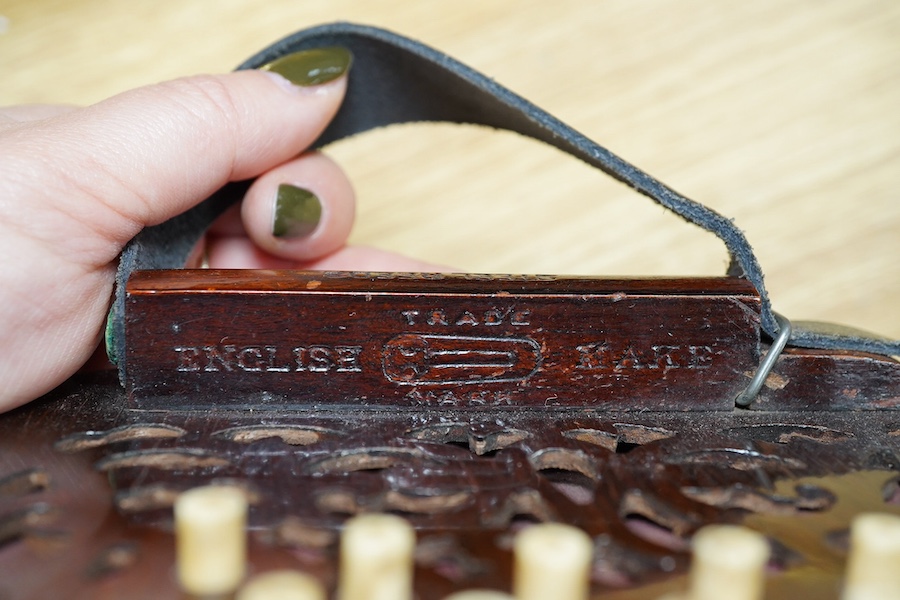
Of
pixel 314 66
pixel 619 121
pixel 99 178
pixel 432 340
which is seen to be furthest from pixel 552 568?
pixel 619 121

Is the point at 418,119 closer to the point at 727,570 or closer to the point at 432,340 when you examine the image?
the point at 432,340

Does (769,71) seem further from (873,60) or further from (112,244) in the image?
(112,244)

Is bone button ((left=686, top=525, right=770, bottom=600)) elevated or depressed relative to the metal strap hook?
depressed

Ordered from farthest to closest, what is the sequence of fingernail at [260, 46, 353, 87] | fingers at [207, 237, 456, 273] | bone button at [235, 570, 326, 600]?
fingers at [207, 237, 456, 273]
fingernail at [260, 46, 353, 87]
bone button at [235, 570, 326, 600]

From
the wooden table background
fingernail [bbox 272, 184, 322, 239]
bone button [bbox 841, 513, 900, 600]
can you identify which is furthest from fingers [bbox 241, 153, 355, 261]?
bone button [bbox 841, 513, 900, 600]

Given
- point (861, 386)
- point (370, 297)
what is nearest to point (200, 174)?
point (370, 297)

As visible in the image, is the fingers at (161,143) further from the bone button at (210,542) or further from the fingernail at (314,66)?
the bone button at (210,542)

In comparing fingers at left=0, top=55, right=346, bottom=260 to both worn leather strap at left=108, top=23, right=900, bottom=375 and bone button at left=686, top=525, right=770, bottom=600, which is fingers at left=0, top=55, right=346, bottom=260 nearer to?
worn leather strap at left=108, top=23, right=900, bottom=375
